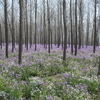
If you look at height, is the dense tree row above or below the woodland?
above

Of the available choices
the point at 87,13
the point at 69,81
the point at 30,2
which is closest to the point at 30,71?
the point at 69,81

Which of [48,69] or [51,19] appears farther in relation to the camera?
Answer: [51,19]

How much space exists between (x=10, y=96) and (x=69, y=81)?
3384mm

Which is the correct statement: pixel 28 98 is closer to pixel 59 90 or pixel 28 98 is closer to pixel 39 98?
pixel 39 98

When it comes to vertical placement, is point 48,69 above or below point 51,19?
below

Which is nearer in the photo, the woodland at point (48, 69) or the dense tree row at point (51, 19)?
the woodland at point (48, 69)

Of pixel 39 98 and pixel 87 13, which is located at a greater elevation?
pixel 87 13

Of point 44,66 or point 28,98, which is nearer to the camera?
point 28,98

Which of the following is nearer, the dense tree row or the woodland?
the woodland

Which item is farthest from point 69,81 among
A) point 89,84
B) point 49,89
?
point 49,89

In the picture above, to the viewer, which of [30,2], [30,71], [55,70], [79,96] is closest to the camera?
[79,96]

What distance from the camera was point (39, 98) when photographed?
484 centimetres

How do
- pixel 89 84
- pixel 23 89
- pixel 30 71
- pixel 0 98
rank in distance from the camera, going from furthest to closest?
pixel 30 71, pixel 89 84, pixel 23 89, pixel 0 98

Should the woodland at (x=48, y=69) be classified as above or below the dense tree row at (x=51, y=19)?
below
